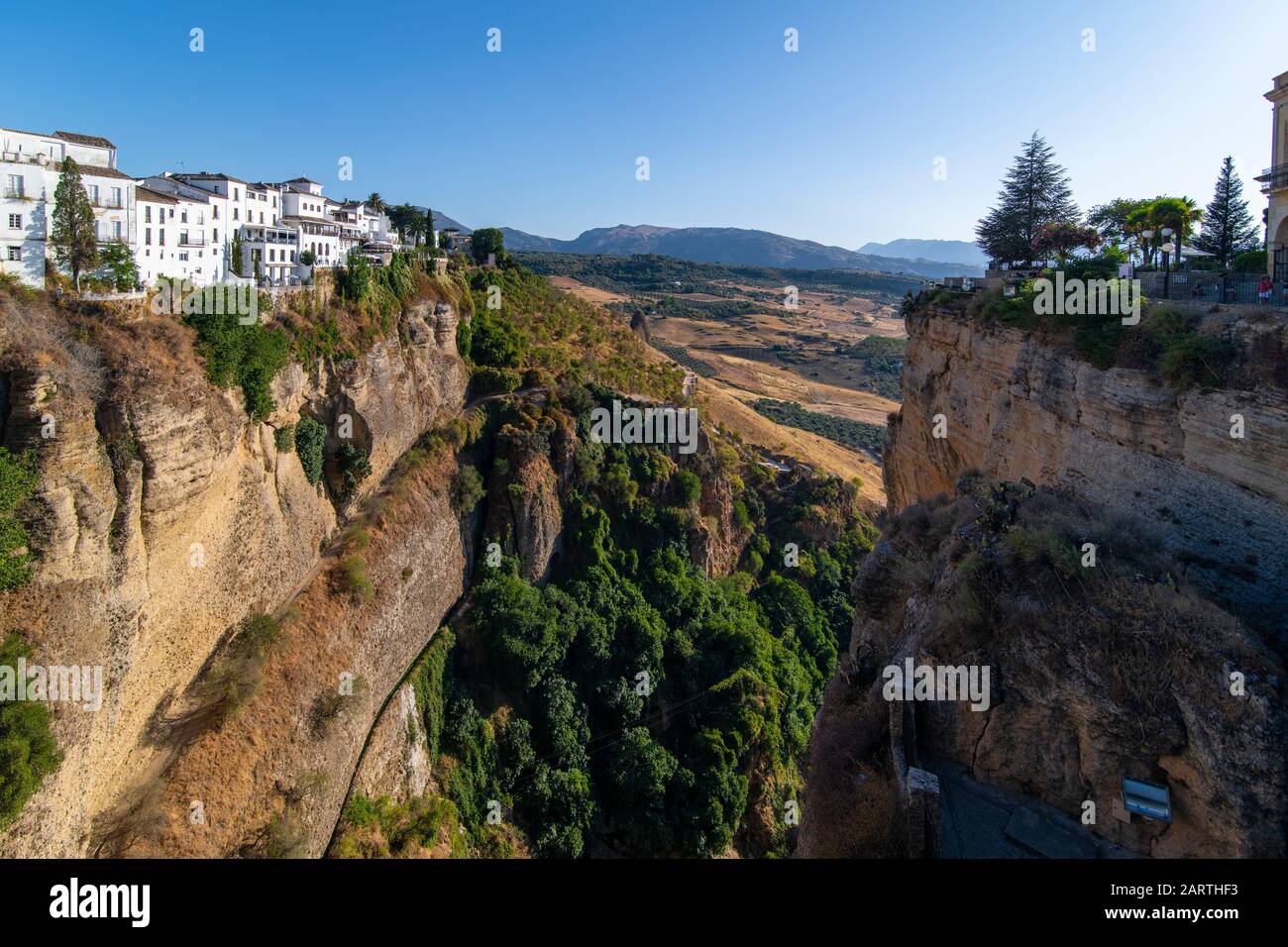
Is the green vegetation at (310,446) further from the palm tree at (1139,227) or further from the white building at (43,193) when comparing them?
the palm tree at (1139,227)

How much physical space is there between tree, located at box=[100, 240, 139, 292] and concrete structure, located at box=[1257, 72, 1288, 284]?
27616 millimetres

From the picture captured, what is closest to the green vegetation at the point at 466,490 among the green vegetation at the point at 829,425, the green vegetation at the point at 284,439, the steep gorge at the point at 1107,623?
the green vegetation at the point at 284,439

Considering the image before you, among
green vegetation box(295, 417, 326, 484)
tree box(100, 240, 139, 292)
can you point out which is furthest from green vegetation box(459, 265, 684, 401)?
tree box(100, 240, 139, 292)

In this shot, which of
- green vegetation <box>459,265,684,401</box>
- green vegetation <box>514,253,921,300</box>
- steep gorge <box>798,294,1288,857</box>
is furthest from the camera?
green vegetation <box>514,253,921,300</box>

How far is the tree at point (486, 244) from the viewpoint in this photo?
158ft

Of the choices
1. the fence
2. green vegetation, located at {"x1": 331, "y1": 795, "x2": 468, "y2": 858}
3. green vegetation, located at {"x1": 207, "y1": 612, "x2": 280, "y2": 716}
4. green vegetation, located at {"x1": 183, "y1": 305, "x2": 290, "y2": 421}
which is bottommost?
green vegetation, located at {"x1": 331, "y1": 795, "x2": 468, "y2": 858}

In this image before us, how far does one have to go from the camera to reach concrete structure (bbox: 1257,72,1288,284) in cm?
1617

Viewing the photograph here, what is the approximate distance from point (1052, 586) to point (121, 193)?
89.6ft

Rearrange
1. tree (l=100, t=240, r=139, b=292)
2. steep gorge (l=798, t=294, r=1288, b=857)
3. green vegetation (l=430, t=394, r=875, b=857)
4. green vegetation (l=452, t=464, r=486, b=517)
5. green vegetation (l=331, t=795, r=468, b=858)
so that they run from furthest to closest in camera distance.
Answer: green vegetation (l=452, t=464, r=486, b=517) → green vegetation (l=430, t=394, r=875, b=857) → green vegetation (l=331, t=795, r=468, b=858) → tree (l=100, t=240, r=139, b=292) → steep gorge (l=798, t=294, r=1288, b=857)

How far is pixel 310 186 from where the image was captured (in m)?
39.7

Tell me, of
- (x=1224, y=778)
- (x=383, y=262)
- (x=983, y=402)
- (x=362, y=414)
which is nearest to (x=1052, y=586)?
(x=1224, y=778)

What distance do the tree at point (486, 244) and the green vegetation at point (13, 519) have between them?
36.4m

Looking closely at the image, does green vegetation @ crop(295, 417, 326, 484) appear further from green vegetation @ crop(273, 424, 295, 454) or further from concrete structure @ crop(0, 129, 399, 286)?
concrete structure @ crop(0, 129, 399, 286)

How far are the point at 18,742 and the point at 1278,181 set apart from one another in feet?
91.9
